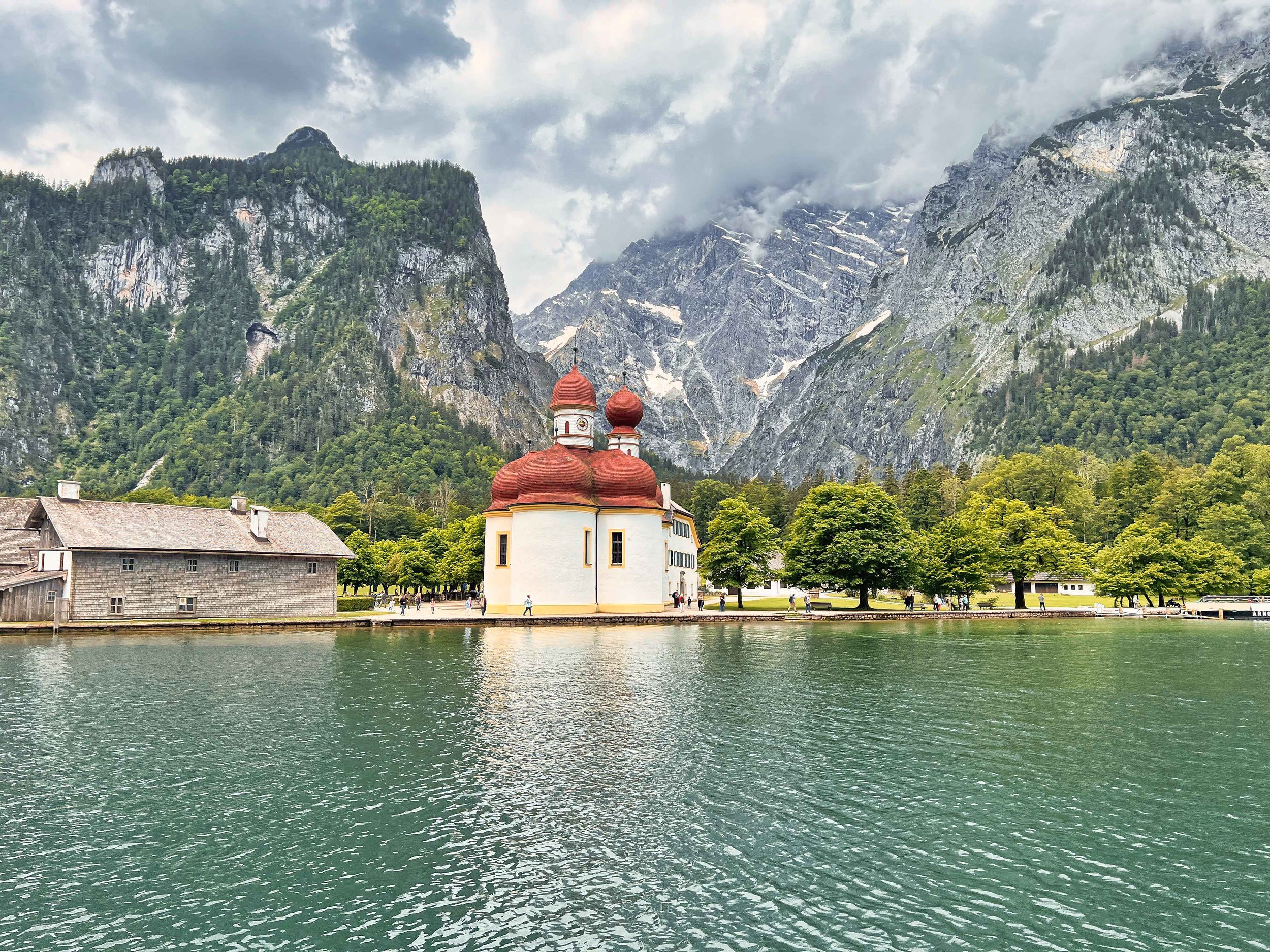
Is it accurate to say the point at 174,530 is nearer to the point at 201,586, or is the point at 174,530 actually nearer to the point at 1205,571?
the point at 201,586

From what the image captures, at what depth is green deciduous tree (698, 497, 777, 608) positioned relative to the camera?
247 ft

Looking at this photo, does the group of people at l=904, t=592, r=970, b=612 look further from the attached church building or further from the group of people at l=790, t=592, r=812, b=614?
the attached church building

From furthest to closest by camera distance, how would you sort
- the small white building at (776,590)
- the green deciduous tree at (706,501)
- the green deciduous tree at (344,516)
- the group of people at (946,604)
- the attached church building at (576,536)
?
1. the green deciduous tree at (706,501)
2. the green deciduous tree at (344,516)
3. the small white building at (776,590)
4. the group of people at (946,604)
5. the attached church building at (576,536)

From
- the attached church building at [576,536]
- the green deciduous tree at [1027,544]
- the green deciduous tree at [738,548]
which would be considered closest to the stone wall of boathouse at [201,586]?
the attached church building at [576,536]

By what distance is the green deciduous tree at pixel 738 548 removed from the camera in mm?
75375

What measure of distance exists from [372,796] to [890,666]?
25.9 m

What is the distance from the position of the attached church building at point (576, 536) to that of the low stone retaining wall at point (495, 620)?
110 inches

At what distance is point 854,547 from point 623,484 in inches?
788

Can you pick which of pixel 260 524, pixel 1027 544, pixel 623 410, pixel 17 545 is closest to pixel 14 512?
pixel 17 545

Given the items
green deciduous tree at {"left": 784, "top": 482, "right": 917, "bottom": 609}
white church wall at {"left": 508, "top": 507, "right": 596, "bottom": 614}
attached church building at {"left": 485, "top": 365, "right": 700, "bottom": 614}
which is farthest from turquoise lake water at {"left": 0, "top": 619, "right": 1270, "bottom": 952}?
green deciduous tree at {"left": 784, "top": 482, "right": 917, "bottom": 609}

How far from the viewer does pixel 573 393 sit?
76.7 m

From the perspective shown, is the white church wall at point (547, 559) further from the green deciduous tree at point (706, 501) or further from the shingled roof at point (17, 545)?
the green deciduous tree at point (706, 501)

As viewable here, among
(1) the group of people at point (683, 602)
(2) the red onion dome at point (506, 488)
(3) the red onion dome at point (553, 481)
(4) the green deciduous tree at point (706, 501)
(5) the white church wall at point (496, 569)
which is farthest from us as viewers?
(4) the green deciduous tree at point (706, 501)

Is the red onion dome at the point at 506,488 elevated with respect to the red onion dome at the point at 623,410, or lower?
lower
